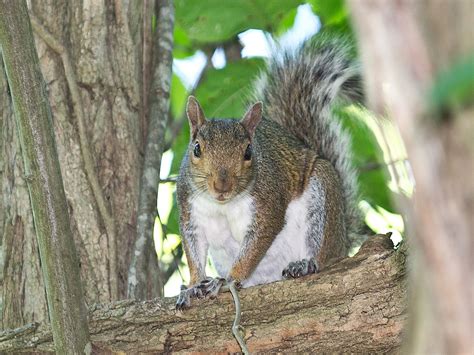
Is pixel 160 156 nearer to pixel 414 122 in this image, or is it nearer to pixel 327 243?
pixel 327 243

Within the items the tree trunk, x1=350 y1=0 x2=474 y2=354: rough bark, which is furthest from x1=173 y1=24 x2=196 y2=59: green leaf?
x1=350 y1=0 x2=474 y2=354: rough bark

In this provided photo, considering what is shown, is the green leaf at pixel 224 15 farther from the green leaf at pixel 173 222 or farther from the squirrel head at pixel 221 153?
the green leaf at pixel 173 222

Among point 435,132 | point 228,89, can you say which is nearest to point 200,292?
→ point 228,89

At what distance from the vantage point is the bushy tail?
3.15 m

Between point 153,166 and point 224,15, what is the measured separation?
2.14 feet

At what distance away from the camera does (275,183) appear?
2.94 metres

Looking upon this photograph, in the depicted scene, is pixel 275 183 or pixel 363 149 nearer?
pixel 275 183

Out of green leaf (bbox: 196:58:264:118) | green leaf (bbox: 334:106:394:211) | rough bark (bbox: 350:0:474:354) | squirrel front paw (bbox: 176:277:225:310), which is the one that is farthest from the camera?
green leaf (bbox: 334:106:394:211)

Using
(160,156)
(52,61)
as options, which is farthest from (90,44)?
(160,156)

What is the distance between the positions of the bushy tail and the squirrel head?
1.19 feet

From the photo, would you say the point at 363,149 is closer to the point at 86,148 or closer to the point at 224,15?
the point at 224,15

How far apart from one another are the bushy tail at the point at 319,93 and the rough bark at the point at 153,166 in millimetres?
439

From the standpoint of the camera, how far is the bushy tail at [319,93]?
3.15 meters

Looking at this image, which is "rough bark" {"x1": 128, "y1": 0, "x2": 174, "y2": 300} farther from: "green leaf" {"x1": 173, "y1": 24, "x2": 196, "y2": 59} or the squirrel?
"green leaf" {"x1": 173, "y1": 24, "x2": 196, "y2": 59}
